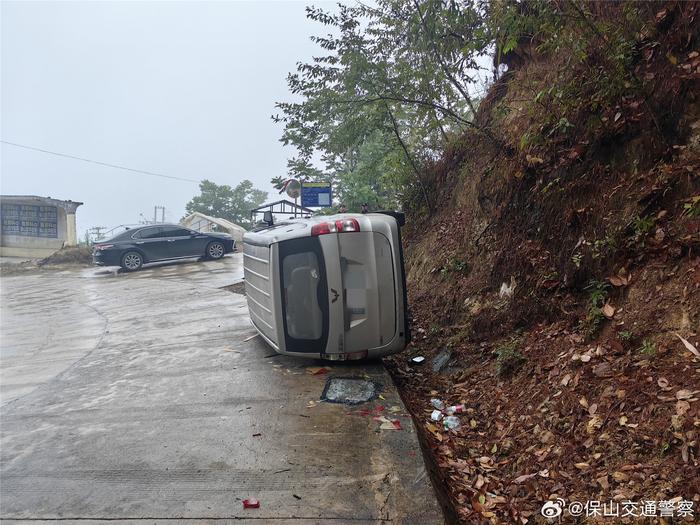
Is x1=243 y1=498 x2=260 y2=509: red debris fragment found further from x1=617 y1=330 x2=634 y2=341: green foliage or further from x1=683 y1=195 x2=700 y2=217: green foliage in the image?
x1=683 y1=195 x2=700 y2=217: green foliage

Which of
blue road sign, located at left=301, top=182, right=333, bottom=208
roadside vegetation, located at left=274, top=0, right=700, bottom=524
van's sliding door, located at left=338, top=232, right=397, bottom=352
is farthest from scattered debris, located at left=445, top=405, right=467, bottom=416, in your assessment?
blue road sign, located at left=301, top=182, right=333, bottom=208

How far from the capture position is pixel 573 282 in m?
4.41

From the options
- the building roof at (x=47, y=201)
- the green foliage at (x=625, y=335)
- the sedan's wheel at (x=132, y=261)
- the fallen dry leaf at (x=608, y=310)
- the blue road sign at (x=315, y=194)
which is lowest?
the green foliage at (x=625, y=335)

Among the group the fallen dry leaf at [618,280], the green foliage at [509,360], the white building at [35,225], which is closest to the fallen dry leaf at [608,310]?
the fallen dry leaf at [618,280]

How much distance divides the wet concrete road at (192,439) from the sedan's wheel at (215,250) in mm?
10708

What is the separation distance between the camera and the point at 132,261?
53.1ft

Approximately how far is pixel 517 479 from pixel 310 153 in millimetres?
6651

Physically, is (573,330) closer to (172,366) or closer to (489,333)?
(489,333)

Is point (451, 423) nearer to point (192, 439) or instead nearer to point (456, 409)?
point (456, 409)

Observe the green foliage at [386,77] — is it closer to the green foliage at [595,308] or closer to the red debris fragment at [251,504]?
the green foliage at [595,308]

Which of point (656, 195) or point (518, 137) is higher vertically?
point (518, 137)

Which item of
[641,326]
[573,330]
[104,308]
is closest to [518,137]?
[573,330]

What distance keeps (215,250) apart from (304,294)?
1431cm

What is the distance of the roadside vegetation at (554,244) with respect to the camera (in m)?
2.80
